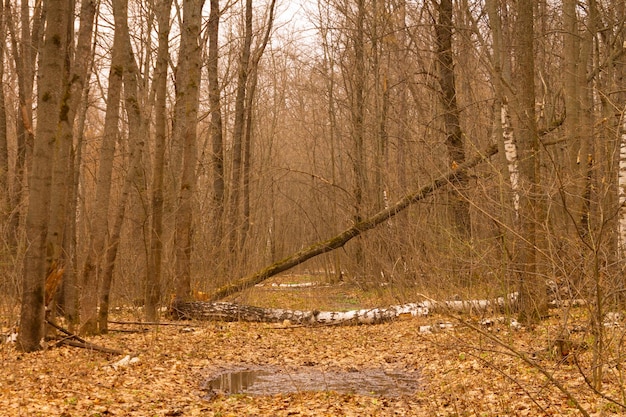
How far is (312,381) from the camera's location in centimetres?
838

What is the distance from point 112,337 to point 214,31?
443 inches

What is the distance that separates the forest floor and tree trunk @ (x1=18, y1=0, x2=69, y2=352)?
0.47 m

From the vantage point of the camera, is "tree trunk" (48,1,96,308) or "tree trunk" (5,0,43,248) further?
"tree trunk" (5,0,43,248)

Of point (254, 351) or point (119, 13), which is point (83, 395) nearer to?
point (254, 351)

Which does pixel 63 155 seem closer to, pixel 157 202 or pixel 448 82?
pixel 157 202

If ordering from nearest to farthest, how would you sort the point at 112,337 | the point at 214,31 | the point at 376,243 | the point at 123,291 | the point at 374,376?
the point at 374,376 < the point at 112,337 < the point at 123,291 < the point at 376,243 < the point at 214,31

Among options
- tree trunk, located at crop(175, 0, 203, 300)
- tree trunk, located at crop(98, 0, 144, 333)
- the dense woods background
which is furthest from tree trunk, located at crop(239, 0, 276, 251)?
tree trunk, located at crop(98, 0, 144, 333)

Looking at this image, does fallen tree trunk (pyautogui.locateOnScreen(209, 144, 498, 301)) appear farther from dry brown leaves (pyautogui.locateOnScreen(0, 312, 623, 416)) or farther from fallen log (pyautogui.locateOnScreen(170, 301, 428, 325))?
dry brown leaves (pyautogui.locateOnScreen(0, 312, 623, 416))

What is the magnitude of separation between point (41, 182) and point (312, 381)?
4.44m

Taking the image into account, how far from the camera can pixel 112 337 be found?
10.5 meters

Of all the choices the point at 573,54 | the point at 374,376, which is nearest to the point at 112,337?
the point at 374,376

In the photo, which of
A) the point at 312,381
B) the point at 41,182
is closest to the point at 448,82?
the point at 312,381

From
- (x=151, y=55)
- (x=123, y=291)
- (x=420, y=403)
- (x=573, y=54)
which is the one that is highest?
(x=151, y=55)

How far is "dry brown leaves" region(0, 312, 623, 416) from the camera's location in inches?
242
